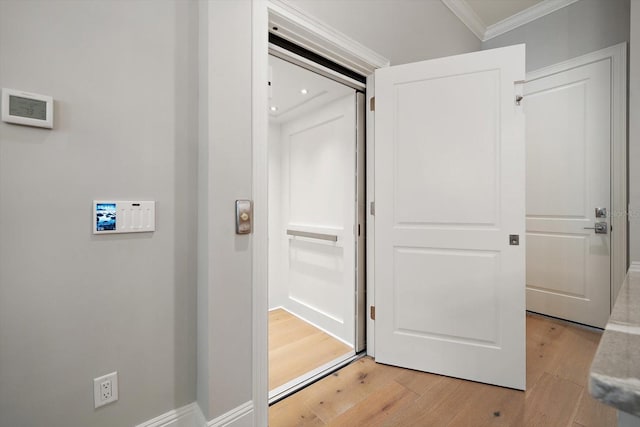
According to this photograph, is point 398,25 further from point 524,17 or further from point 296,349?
point 296,349

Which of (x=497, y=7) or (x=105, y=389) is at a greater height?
(x=497, y=7)

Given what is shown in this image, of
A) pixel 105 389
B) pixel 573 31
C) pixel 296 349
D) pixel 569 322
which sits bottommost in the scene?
pixel 296 349

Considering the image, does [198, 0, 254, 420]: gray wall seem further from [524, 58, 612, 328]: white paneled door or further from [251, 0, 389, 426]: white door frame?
[524, 58, 612, 328]: white paneled door

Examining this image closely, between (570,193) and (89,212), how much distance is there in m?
3.50

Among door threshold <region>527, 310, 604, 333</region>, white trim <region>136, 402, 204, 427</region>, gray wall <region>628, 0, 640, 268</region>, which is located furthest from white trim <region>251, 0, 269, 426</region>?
door threshold <region>527, 310, 604, 333</region>

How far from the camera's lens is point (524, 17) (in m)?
2.84

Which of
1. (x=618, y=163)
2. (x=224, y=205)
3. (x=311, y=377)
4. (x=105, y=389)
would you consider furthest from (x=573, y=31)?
(x=105, y=389)

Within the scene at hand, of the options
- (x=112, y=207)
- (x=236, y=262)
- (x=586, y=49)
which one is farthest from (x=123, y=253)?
(x=586, y=49)

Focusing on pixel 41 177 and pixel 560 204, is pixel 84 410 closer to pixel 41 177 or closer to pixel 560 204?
pixel 41 177

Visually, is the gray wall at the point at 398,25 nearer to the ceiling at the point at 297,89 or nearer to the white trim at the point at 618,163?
the ceiling at the point at 297,89

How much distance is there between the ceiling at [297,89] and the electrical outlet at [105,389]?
179 cm

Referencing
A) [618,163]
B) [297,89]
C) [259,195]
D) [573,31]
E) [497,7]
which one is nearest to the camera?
[259,195]

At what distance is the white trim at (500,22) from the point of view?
264 cm

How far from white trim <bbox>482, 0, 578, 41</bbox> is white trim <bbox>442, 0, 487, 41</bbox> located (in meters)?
0.09
